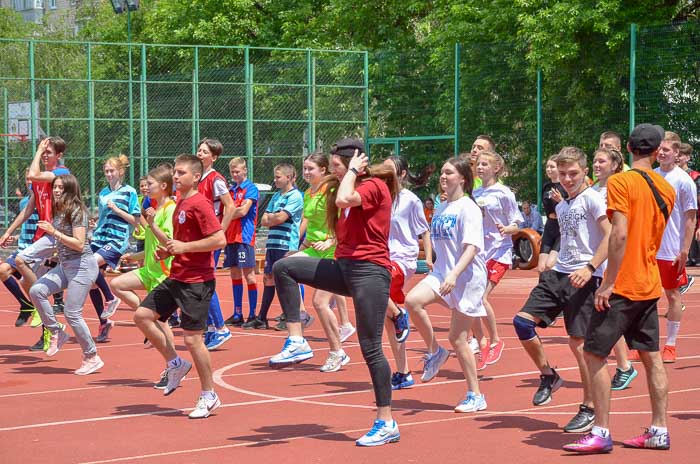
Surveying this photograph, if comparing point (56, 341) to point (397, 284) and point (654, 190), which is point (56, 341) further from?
point (654, 190)

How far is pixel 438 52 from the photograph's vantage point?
28562mm

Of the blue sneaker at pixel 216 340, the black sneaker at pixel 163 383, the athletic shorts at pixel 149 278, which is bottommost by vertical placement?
the blue sneaker at pixel 216 340

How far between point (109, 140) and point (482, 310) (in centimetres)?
1956

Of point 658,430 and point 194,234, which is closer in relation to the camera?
point 658,430

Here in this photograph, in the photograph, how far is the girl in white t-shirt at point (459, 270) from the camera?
8.39m

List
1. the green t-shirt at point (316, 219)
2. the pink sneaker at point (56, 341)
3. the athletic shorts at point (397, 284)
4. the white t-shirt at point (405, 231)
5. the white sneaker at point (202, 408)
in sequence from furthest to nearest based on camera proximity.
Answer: the green t-shirt at point (316, 219) → the pink sneaker at point (56, 341) → the white t-shirt at point (405, 231) → the athletic shorts at point (397, 284) → the white sneaker at point (202, 408)

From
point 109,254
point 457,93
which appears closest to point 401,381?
point 109,254

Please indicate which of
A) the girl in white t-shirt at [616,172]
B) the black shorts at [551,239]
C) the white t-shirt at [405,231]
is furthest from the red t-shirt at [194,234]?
the girl in white t-shirt at [616,172]

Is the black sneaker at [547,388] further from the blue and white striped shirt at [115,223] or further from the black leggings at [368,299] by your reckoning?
the blue and white striped shirt at [115,223]

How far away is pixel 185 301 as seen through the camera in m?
8.44

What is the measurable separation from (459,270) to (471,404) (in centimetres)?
95

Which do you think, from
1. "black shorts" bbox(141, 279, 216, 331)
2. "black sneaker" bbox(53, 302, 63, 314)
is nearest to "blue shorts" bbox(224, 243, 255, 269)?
"black sneaker" bbox(53, 302, 63, 314)

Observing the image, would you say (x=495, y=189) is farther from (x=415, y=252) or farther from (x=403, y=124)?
(x=403, y=124)

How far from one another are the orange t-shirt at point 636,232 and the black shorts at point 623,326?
0.20 feet
